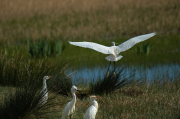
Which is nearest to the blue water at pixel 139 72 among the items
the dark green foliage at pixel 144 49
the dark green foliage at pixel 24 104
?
the dark green foliage at pixel 144 49

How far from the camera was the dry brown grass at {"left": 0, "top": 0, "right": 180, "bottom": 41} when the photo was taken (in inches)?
608

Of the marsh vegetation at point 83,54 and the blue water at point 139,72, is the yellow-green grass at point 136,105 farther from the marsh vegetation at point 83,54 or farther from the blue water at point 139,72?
the blue water at point 139,72

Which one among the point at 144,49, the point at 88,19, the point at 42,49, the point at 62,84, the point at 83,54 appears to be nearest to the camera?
the point at 62,84

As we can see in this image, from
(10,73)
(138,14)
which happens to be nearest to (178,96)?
(10,73)

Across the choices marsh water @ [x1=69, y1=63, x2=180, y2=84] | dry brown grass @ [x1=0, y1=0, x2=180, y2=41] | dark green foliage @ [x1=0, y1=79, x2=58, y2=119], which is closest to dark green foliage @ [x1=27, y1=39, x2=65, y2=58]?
marsh water @ [x1=69, y1=63, x2=180, y2=84]

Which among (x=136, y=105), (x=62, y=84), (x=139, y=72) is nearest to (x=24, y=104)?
(x=136, y=105)

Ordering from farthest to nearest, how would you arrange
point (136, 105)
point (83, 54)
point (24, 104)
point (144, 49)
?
point (83, 54) → point (144, 49) → point (136, 105) → point (24, 104)

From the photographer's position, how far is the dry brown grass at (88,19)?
1545 centimetres

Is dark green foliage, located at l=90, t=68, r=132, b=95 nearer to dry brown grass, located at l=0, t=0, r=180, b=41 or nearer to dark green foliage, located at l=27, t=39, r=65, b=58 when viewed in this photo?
dark green foliage, located at l=27, t=39, r=65, b=58

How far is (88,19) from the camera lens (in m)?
17.6

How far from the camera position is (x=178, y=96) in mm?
5906

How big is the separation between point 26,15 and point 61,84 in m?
13.6

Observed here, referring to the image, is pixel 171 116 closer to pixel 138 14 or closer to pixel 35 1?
pixel 138 14

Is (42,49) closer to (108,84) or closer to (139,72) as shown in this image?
(139,72)
